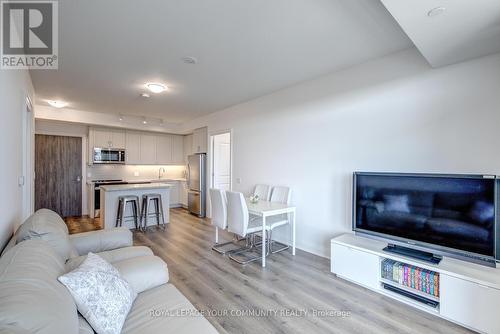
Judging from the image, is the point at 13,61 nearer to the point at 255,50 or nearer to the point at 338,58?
the point at 255,50

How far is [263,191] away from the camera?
441cm

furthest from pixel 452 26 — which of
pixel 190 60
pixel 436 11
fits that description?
pixel 190 60

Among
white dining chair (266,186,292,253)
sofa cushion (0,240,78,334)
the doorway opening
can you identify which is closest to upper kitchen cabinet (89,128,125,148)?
the doorway opening

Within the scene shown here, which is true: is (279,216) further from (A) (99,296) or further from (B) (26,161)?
(B) (26,161)

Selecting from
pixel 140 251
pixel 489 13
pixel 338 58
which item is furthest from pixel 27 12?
pixel 489 13

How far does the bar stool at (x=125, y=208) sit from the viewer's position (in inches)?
189

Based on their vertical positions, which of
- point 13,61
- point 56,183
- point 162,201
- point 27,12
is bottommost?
point 162,201

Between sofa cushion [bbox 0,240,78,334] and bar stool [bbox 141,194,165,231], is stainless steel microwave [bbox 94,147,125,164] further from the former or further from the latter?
sofa cushion [bbox 0,240,78,334]

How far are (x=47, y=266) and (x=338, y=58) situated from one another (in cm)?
327

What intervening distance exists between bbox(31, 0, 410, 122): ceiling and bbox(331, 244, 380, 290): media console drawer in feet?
7.59

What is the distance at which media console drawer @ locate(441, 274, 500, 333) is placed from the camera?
185cm

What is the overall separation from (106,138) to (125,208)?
2.40 m

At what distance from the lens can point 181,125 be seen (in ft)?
24.3

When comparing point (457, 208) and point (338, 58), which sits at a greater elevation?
point (338, 58)
